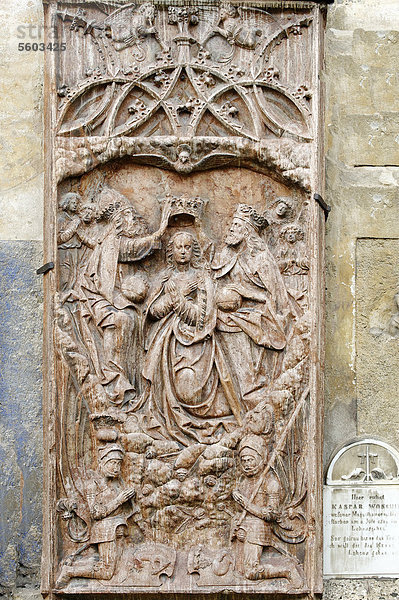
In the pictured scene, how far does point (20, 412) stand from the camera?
454 centimetres

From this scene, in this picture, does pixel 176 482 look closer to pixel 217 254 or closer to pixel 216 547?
pixel 216 547

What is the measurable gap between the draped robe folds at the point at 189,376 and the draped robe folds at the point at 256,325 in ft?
0.22

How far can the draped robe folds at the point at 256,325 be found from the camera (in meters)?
4.32

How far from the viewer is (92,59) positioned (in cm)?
436

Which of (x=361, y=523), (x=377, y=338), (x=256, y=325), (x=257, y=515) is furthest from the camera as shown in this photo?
(x=377, y=338)

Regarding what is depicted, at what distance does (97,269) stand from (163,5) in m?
1.29

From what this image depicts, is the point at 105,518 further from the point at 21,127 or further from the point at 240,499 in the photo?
the point at 21,127

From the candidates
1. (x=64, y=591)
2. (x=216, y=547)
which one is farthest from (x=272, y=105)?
(x=64, y=591)

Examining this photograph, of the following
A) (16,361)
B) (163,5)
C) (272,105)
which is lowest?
(16,361)

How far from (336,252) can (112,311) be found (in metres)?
1.17

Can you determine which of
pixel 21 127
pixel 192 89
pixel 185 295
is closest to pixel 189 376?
pixel 185 295

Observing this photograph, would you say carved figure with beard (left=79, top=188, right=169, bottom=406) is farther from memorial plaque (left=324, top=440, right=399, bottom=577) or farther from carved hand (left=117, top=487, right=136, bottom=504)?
memorial plaque (left=324, top=440, right=399, bottom=577)

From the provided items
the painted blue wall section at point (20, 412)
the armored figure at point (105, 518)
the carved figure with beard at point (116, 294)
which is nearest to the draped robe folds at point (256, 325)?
the carved figure with beard at point (116, 294)

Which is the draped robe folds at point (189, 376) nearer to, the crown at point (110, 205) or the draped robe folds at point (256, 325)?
the draped robe folds at point (256, 325)
